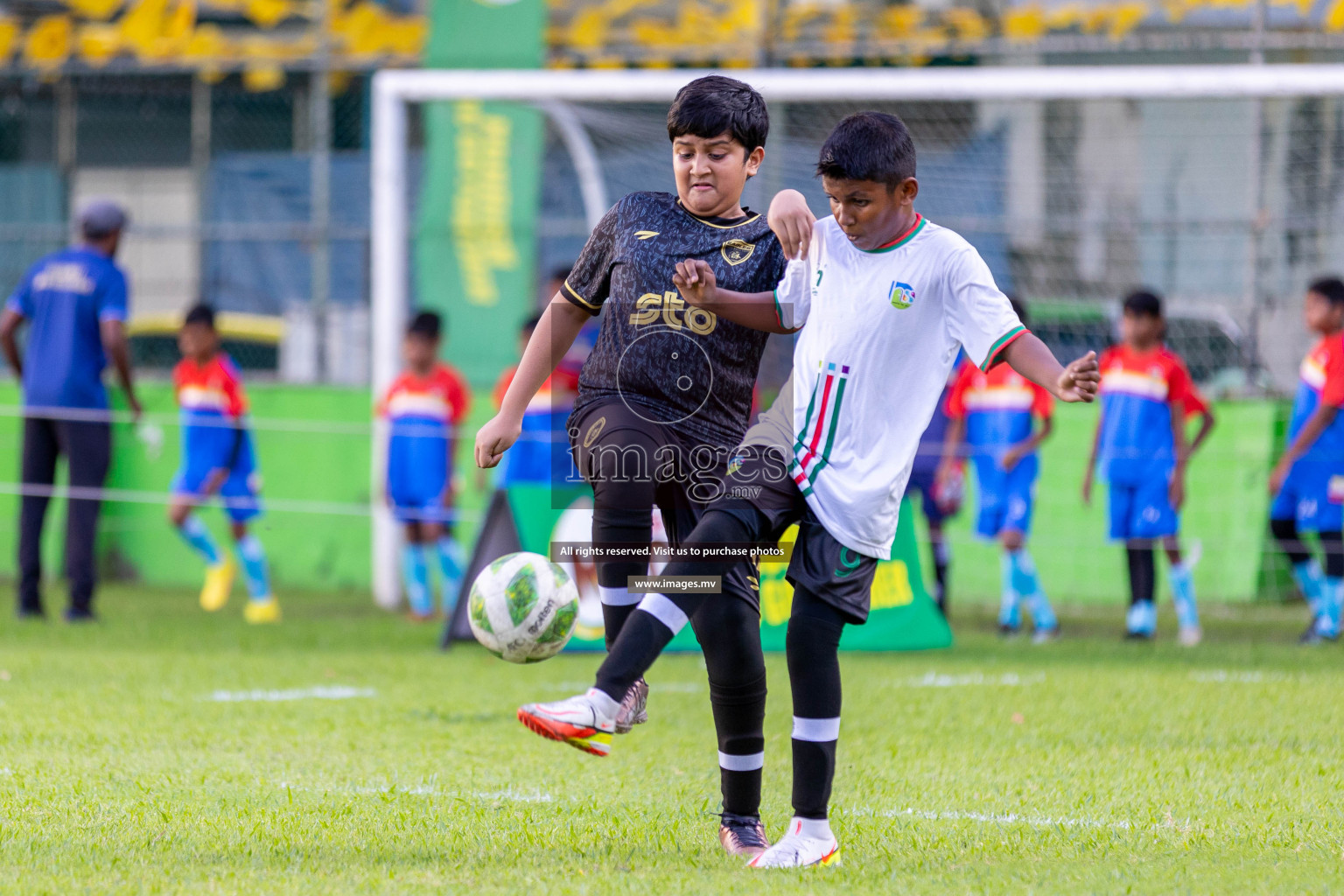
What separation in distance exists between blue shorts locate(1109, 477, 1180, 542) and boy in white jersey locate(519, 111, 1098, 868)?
5.62 m

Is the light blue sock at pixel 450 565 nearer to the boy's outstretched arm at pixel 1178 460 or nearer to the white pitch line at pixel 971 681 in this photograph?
the white pitch line at pixel 971 681

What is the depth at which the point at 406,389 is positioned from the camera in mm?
9805

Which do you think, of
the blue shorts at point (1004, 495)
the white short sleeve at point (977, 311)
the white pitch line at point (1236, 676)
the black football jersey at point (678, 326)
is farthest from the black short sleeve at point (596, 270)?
the blue shorts at point (1004, 495)

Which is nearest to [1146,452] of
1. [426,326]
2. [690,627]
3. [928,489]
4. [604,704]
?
[928,489]

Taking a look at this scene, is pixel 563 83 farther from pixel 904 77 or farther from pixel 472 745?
pixel 472 745

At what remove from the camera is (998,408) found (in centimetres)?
927

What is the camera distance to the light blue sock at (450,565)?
9664mm

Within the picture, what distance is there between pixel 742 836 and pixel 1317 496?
249 inches

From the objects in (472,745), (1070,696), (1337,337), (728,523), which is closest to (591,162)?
(1337,337)

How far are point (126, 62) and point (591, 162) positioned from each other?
384 cm

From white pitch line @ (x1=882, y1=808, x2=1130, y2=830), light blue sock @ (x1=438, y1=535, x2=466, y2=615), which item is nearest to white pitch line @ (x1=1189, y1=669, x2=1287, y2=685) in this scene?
white pitch line @ (x1=882, y1=808, x2=1130, y2=830)

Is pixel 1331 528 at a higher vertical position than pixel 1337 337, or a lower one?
lower

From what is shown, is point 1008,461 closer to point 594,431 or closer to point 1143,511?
point 1143,511

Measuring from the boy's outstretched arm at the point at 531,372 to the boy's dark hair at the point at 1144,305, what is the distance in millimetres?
5489
